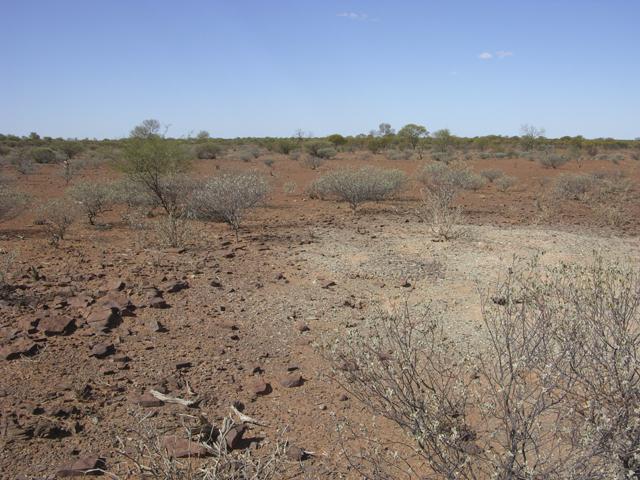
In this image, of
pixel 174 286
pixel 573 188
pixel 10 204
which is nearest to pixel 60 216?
pixel 10 204

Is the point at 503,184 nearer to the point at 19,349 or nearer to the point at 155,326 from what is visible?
the point at 155,326

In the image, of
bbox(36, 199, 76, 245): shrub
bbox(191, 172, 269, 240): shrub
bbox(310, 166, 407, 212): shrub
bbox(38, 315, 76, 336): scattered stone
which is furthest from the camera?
bbox(310, 166, 407, 212): shrub

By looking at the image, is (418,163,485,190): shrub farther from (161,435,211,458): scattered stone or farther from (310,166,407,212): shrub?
(161,435,211,458): scattered stone

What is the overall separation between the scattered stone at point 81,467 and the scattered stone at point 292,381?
147 centimetres

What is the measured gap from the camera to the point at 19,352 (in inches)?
170

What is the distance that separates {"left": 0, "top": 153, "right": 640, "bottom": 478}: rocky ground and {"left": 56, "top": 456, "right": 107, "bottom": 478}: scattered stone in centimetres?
1

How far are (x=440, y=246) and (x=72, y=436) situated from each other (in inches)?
244

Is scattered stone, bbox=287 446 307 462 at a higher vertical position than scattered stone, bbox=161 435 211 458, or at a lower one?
lower

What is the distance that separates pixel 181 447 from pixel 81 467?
0.58m

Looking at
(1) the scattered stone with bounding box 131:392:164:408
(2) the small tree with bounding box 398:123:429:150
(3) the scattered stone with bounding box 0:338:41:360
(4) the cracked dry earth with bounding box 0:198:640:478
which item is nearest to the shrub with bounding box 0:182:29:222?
(4) the cracked dry earth with bounding box 0:198:640:478

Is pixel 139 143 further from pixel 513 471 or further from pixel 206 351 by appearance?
pixel 513 471

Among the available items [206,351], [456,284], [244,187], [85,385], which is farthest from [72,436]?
[244,187]

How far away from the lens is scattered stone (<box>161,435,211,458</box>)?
3.06 meters

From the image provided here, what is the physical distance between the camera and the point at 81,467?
2949mm
